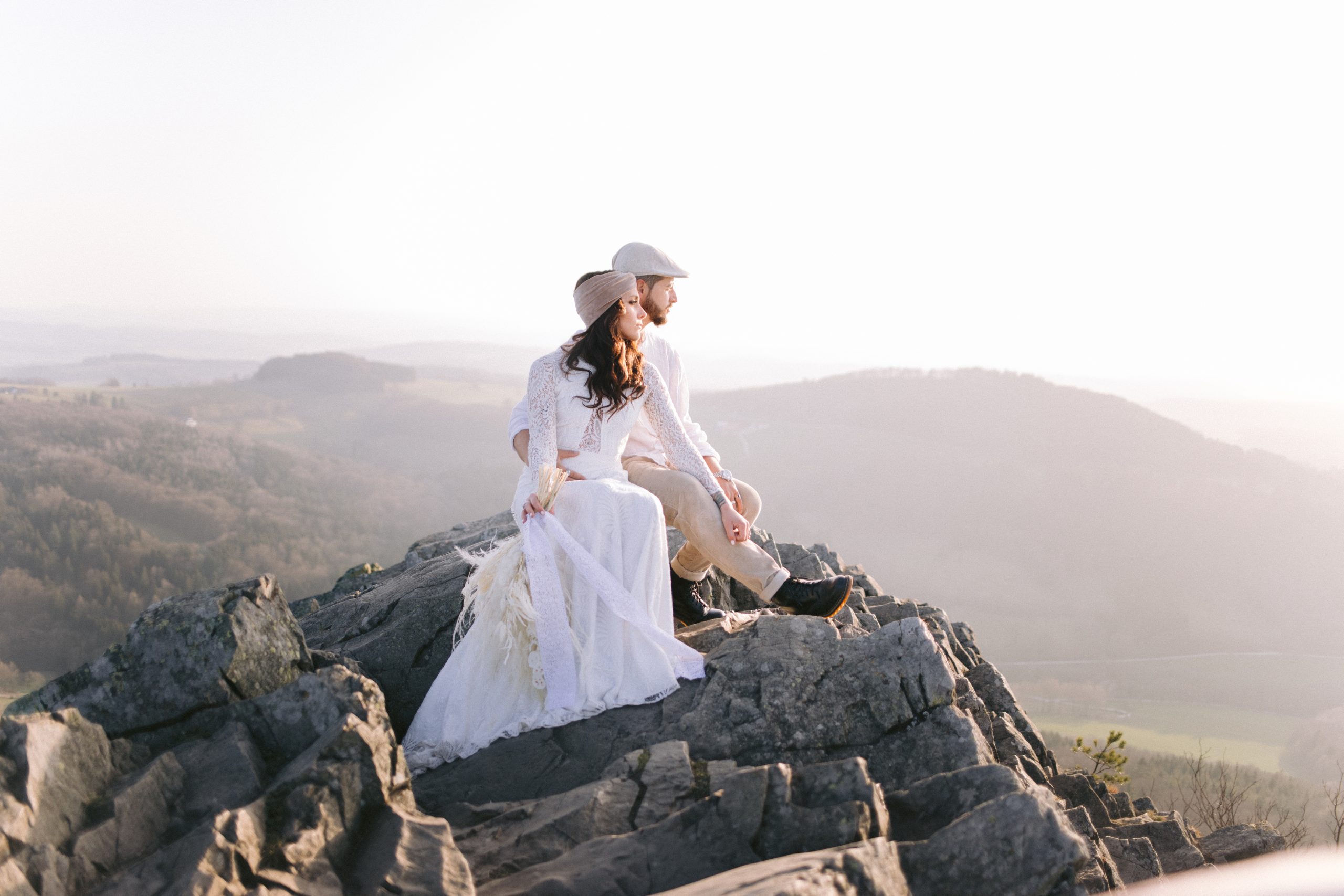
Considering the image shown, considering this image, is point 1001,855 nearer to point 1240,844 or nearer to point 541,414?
point 541,414

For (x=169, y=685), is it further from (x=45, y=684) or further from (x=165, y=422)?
(x=165, y=422)

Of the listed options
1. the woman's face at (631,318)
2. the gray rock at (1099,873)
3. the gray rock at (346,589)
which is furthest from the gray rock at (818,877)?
the gray rock at (346,589)

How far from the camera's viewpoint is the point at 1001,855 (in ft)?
11.1

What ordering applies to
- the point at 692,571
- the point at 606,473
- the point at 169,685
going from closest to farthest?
the point at 169,685, the point at 606,473, the point at 692,571

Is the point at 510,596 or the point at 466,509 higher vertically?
the point at 510,596

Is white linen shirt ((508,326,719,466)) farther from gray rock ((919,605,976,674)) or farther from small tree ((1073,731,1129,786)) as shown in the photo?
small tree ((1073,731,1129,786))

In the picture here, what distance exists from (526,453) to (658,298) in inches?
62.6

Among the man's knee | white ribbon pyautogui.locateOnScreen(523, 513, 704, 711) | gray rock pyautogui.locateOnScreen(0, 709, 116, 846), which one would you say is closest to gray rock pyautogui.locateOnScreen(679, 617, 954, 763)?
white ribbon pyautogui.locateOnScreen(523, 513, 704, 711)

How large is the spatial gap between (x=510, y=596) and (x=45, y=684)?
249cm

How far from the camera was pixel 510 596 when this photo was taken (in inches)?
215

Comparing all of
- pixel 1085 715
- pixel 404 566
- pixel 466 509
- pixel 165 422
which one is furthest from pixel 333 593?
pixel 165 422

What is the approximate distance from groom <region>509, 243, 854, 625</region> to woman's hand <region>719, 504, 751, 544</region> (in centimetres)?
5

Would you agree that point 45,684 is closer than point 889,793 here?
No

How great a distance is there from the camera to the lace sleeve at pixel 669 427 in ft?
20.0
